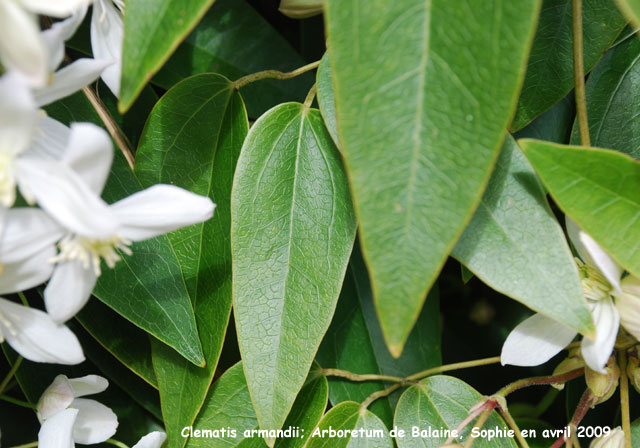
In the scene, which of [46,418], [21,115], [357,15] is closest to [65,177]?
[21,115]

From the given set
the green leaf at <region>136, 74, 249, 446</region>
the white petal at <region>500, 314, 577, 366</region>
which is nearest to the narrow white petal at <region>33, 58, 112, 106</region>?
the green leaf at <region>136, 74, 249, 446</region>

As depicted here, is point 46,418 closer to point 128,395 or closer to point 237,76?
point 128,395

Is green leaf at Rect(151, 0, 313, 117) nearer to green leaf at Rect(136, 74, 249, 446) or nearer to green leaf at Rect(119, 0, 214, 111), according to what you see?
green leaf at Rect(136, 74, 249, 446)

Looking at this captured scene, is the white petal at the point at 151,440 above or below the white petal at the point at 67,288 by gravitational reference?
below

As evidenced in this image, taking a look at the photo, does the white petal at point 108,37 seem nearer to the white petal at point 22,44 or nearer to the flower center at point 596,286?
the white petal at point 22,44

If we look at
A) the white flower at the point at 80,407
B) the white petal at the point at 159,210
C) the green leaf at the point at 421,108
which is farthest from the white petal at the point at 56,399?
the green leaf at the point at 421,108

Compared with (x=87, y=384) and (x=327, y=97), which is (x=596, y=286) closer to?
(x=327, y=97)

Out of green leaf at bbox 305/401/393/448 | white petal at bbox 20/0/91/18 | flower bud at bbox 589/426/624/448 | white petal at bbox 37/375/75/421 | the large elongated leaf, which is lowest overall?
green leaf at bbox 305/401/393/448
